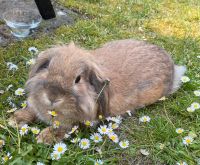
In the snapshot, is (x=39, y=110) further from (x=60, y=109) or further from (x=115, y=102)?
(x=115, y=102)

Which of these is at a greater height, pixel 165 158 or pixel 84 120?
pixel 84 120

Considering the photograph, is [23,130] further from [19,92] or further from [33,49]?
[33,49]

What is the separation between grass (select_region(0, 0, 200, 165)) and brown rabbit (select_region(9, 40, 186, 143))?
0.50ft

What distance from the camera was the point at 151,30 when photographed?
5367 mm

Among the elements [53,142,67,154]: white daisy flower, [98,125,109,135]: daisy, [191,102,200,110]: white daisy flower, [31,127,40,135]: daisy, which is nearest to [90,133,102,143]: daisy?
[98,125,109,135]: daisy

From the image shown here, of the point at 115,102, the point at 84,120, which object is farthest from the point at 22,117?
the point at 115,102

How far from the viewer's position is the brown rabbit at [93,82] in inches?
113

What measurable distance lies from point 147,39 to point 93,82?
2.14 metres

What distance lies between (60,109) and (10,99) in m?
0.89

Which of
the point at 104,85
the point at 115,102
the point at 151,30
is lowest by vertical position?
the point at 151,30

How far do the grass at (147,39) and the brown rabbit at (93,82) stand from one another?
0.15 m

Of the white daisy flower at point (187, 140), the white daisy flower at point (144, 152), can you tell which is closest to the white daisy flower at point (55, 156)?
the white daisy flower at point (144, 152)

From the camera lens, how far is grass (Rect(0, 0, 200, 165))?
10.2 ft

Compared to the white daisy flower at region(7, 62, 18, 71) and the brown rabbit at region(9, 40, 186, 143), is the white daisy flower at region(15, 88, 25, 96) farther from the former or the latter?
the white daisy flower at region(7, 62, 18, 71)
